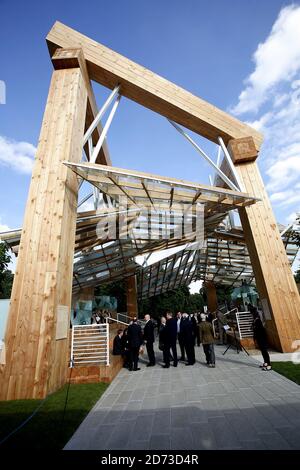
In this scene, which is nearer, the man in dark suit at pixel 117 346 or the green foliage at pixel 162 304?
the man in dark suit at pixel 117 346

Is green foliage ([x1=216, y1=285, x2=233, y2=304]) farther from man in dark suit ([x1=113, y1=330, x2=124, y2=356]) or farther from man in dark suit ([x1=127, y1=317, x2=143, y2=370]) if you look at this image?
man in dark suit ([x1=127, y1=317, x2=143, y2=370])

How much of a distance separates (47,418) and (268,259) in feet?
24.3

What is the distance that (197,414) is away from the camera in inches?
147

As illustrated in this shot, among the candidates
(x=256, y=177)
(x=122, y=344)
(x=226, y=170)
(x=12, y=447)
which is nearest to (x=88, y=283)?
(x=122, y=344)

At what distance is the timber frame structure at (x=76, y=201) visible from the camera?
5.30m

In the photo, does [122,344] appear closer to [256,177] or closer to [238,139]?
[256,177]

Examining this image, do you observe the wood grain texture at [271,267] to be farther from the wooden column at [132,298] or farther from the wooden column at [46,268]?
the wooden column at [132,298]

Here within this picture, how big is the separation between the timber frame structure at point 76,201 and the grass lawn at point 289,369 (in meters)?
1.50

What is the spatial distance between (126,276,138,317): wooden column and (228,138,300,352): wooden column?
13.8 meters

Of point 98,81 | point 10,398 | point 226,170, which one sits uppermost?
point 98,81

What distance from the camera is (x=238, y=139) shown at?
9773 mm

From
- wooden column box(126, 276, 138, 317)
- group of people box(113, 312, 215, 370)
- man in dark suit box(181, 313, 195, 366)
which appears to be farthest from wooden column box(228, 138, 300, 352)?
wooden column box(126, 276, 138, 317)

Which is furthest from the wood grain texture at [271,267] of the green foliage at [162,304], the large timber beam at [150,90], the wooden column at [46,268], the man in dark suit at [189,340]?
the green foliage at [162,304]

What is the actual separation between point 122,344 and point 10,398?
3.88 m
